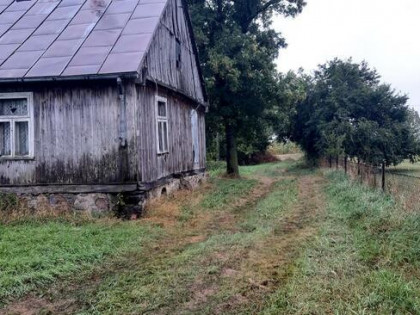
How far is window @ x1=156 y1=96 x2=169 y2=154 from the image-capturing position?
11508 millimetres

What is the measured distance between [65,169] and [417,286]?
7.92 meters

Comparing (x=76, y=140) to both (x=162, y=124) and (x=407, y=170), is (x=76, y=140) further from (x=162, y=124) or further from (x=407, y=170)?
→ (x=407, y=170)

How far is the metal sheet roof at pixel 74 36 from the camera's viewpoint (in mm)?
9375

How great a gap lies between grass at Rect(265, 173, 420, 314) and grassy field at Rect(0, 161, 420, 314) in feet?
0.05

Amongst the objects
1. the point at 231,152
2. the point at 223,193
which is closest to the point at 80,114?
the point at 223,193

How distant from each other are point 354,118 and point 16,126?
21972 millimetres

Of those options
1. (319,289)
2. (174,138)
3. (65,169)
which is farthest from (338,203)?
(65,169)

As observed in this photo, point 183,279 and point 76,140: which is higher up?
point 76,140

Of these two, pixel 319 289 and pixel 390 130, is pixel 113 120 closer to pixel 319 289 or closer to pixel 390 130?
pixel 319 289

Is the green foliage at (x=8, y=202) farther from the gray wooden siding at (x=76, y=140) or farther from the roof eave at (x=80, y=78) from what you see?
the roof eave at (x=80, y=78)

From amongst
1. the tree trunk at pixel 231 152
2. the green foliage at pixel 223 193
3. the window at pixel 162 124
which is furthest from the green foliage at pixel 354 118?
the window at pixel 162 124

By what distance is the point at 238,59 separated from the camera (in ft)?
62.0

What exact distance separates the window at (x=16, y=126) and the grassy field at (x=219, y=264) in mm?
2158

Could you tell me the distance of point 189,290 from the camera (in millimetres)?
4926
